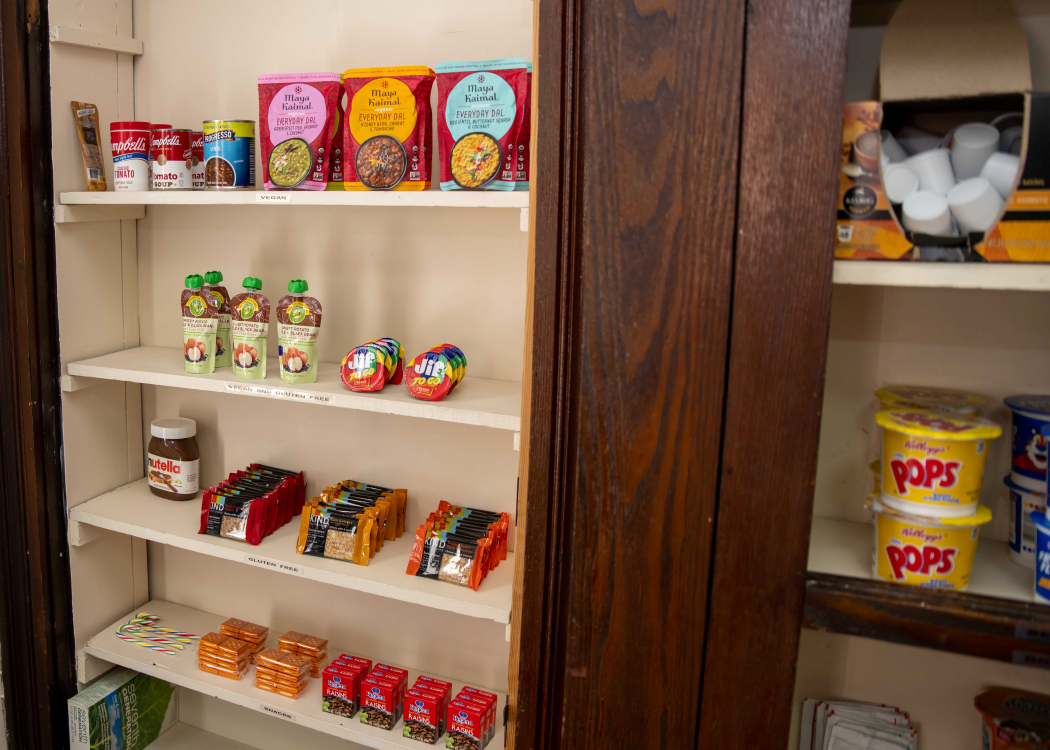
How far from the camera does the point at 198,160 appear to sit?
67.6 inches

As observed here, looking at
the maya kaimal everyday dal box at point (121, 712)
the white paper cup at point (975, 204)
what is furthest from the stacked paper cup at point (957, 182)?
the maya kaimal everyday dal box at point (121, 712)

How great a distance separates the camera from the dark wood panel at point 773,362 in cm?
89

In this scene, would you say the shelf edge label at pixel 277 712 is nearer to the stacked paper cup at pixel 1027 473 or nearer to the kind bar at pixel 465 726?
the kind bar at pixel 465 726

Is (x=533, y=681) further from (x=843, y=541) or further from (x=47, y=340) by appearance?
(x=47, y=340)

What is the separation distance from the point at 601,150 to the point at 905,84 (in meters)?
0.48

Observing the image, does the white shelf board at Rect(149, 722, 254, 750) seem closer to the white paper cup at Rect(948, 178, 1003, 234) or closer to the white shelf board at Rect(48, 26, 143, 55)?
the white shelf board at Rect(48, 26, 143, 55)

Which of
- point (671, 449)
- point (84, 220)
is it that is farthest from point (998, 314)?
point (84, 220)

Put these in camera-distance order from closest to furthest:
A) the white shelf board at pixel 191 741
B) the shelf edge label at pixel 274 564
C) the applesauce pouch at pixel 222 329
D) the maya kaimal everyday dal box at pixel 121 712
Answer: the shelf edge label at pixel 274 564 < the applesauce pouch at pixel 222 329 < the maya kaimal everyday dal box at pixel 121 712 < the white shelf board at pixel 191 741

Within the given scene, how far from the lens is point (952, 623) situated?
0.95 metres

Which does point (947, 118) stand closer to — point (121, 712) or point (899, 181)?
point (899, 181)

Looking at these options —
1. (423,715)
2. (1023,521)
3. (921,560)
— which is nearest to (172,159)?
(423,715)

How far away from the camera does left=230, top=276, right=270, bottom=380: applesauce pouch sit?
1677 millimetres

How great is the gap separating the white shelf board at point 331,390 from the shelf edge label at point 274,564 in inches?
15.1

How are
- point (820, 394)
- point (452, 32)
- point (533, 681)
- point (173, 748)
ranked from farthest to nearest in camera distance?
point (173, 748) → point (452, 32) → point (533, 681) → point (820, 394)
